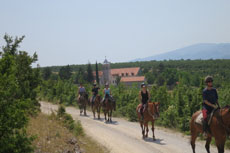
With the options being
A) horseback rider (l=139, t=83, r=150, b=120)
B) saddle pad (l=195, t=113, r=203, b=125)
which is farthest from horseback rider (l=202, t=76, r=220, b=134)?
horseback rider (l=139, t=83, r=150, b=120)

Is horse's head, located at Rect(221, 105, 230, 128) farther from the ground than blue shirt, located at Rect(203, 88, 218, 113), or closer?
closer

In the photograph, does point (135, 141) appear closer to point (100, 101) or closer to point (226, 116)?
point (226, 116)

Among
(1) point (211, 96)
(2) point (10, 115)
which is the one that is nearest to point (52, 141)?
(2) point (10, 115)

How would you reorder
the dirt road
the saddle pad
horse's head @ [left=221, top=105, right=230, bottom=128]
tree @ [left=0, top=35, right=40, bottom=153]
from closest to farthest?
1. tree @ [left=0, top=35, right=40, bottom=153]
2. horse's head @ [left=221, top=105, right=230, bottom=128]
3. the saddle pad
4. the dirt road

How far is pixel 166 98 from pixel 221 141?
16665mm

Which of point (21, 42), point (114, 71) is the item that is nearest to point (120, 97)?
point (21, 42)

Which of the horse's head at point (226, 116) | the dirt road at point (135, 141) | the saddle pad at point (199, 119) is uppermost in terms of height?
the horse's head at point (226, 116)

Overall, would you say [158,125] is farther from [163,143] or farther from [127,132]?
[163,143]

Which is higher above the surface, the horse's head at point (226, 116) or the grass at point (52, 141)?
the horse's head at point (226, 116)

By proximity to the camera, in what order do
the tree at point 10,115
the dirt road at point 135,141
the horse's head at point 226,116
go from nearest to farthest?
1. the tree at point 10,115
2. the horse's head at point 226,116
3. the dirt road at point 135,141

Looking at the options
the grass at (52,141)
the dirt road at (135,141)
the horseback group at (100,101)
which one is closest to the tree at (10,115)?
the grass at (52,141)

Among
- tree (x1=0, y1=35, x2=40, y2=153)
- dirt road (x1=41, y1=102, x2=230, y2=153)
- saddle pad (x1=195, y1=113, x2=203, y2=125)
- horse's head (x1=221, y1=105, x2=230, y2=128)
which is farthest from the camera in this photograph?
dirt road (x1=41, y1=102, x2=230, y2=153)

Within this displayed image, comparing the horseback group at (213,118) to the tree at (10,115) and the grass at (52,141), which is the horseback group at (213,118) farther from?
the tree at (10,115)

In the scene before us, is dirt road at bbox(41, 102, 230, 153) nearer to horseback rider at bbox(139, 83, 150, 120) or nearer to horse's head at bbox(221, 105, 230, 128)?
horseback rider at bbox(139, 83, 150, 120)
